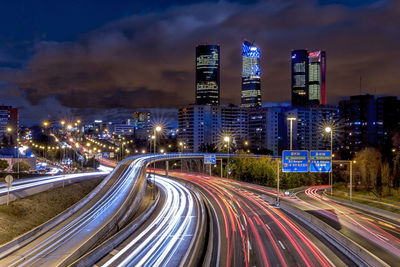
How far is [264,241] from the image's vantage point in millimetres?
23438

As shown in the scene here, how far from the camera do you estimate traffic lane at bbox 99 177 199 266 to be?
2055 centimetres

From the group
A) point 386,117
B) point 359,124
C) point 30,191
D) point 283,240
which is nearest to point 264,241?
point 283,240

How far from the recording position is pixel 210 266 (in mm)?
18938

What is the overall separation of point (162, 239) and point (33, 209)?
51.0 feet

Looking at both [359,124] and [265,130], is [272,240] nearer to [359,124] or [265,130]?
[359,124]

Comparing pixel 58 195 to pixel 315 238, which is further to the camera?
pixel 58 195

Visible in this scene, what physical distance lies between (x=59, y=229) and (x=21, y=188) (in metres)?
11.6

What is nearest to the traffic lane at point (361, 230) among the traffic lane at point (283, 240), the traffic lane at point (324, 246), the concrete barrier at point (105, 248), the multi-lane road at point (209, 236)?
the multi-lane road at point (209, 236)

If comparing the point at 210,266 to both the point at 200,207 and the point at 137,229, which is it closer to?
the point at 137,229

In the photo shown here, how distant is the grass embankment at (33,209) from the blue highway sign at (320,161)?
29601 millimetres

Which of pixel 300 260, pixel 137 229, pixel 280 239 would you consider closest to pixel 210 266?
pixel 300 260

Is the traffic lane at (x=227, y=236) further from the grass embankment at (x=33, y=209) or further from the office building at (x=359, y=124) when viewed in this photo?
the office building at (x=359, y=124)

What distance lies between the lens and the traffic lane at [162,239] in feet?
67.4

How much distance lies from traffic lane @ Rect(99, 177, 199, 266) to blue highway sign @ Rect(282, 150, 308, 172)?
11.9 metres
